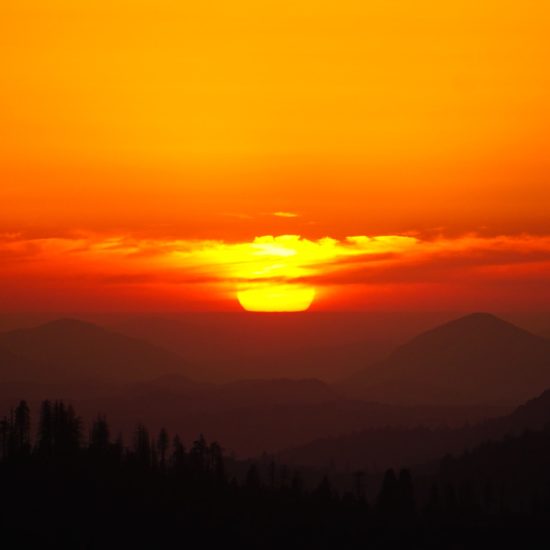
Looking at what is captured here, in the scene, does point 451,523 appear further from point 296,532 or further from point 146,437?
point 146,437

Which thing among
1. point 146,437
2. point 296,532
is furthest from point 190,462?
point 296,532

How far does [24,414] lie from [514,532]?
77.4 metres

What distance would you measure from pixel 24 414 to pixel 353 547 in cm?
5862

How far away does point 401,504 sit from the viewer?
152 metres

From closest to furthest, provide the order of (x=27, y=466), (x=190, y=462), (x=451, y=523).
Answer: (x=27, y=466) < (x=451, y=523) < (x=190, y=462)

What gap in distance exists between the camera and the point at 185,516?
130m

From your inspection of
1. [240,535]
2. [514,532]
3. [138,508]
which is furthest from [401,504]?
[138,508]

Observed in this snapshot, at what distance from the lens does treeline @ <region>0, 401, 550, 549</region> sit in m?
118

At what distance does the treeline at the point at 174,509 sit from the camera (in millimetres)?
118062

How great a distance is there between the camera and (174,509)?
132625mm

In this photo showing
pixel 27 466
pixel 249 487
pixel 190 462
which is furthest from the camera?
pixel 190 462

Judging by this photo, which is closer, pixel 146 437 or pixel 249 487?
pixel 249 487

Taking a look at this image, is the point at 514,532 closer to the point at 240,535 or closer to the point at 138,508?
the point at 240,535

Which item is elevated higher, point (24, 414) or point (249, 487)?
point (24, 414)
